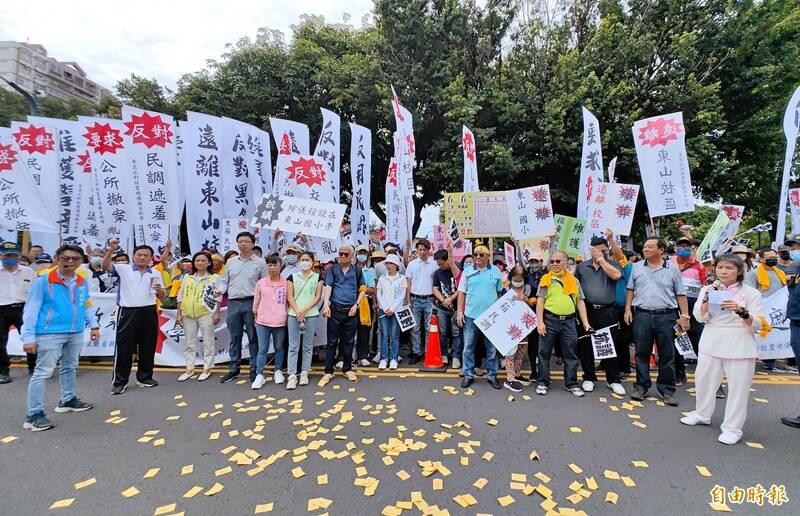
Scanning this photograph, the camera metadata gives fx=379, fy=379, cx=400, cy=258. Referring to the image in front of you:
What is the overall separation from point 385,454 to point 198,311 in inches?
A: 147

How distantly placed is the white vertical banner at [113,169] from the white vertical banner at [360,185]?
4081mm

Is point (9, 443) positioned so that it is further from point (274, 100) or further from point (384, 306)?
point (274, 100)

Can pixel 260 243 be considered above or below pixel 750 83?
below

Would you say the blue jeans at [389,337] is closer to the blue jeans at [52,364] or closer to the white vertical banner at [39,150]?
the blue jeans at [52,364]

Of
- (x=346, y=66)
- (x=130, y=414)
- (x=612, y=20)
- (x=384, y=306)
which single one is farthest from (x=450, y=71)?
(x=130, y=414)

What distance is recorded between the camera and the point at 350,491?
290cm

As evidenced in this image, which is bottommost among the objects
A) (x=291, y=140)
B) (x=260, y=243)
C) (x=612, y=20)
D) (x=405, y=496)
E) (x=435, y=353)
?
(x=405, y=496)

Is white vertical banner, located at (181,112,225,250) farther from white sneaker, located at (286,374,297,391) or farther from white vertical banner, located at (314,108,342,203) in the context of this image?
white sneaker, located at (286,374,297,391)

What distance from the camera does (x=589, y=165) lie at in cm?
788

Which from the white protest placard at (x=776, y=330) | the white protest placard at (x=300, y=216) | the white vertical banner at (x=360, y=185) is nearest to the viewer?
the white protest placard at (x=776, y=330)

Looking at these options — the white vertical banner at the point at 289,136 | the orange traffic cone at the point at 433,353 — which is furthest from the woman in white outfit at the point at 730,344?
the white vertical banner at the point at 289,136

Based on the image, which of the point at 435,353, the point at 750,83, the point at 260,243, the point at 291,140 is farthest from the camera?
the point at 750,83

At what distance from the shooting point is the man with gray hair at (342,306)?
5.64 m

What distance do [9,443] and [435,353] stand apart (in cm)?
501
